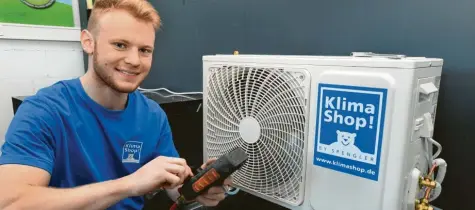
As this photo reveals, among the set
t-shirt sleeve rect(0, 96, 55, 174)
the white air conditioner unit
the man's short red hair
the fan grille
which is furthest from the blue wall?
t-shirt sleeve rect(0, 96, 55, 174)

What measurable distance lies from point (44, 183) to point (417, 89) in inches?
28.2

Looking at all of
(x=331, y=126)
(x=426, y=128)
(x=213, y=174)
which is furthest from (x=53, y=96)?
(x=426, y=128)

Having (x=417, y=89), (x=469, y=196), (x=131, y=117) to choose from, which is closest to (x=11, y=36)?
(x=131, y=117)

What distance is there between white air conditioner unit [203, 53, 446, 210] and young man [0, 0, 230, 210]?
0.16m

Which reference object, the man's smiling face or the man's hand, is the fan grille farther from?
the man's smiling face

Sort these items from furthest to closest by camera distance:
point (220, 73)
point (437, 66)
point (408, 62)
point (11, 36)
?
1. point (11, 36)
2. point (220, 73)
3. point (437, 66)
4. point (408, 62)

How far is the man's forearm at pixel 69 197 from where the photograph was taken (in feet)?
1.86

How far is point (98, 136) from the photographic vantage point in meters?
0.77

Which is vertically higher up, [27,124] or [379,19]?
[379,19]

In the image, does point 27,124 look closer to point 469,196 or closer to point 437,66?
point 437,66

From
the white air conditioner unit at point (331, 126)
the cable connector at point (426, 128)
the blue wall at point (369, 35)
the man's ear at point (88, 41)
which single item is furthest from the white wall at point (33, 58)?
the cable connector at point (426, 128)

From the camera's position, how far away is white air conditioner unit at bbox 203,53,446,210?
596 mm

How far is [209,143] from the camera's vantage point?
0.87m

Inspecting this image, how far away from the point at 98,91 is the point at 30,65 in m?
1.03
